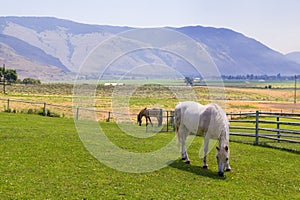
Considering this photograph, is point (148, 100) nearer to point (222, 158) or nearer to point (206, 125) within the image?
point (206, 125)

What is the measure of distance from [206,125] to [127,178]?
3.07 metres

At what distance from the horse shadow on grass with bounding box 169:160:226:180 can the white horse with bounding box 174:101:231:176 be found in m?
0.19

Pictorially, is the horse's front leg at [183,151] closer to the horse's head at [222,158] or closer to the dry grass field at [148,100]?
the horse's head at [222,158]

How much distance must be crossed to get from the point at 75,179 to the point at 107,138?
7925 mm

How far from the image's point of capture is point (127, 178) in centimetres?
957

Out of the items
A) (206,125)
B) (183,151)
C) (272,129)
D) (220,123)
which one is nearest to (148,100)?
(272,129)

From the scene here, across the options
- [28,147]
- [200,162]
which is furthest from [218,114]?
[28,147]

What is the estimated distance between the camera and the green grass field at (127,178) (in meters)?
8.16

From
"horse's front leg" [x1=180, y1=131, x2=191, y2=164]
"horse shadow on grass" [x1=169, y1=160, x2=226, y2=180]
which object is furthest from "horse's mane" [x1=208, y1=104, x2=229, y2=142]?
"horse's front leg" [x1=180, y1=131, x2=191, y2=164]

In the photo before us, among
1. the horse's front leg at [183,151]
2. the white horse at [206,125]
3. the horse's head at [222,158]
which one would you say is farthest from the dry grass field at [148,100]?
the horse's head at [222,158]

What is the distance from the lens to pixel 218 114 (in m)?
11.0

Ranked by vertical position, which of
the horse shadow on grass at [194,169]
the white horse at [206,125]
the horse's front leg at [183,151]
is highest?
the white horse at [206,125]

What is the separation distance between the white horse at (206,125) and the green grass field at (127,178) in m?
0.57

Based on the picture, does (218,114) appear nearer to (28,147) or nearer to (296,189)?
(296,189)
